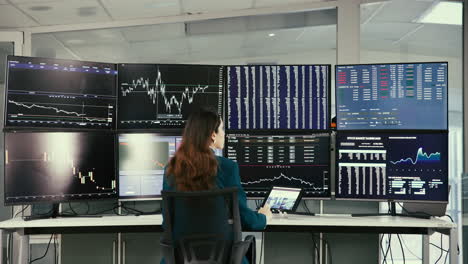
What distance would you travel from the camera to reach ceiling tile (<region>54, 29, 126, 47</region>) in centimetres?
470

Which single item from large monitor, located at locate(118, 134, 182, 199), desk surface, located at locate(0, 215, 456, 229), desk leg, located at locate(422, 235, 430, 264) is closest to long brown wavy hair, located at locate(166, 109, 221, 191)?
desk surface, located at locate(0, 215, 456, 229)

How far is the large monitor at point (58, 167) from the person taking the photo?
3.44 m

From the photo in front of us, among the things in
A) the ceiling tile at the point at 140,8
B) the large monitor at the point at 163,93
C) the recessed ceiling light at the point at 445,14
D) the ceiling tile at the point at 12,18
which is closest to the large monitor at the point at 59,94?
the large monitor at the point at 163,93

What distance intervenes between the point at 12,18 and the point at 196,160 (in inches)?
120

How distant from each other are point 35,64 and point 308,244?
2343 millimetres

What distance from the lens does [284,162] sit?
12.3 ft

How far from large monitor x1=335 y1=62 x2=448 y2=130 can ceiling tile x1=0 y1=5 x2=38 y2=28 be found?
2710mm

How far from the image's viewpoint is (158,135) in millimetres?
3760

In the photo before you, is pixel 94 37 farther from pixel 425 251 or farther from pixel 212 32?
pixel 425 251

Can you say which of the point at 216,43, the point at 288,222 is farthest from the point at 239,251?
the point at 216,43

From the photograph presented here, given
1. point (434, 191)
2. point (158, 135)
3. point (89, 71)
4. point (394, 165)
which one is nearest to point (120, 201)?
point (158, 135)

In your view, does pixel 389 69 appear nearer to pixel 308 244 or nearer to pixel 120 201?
pixel 308 244

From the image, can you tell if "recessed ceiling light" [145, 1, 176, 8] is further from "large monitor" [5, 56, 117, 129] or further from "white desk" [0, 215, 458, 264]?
"white desk" [0, 215, 458, 264]

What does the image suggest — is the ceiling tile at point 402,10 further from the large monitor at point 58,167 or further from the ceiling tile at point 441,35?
the large monitor at point 58,167
